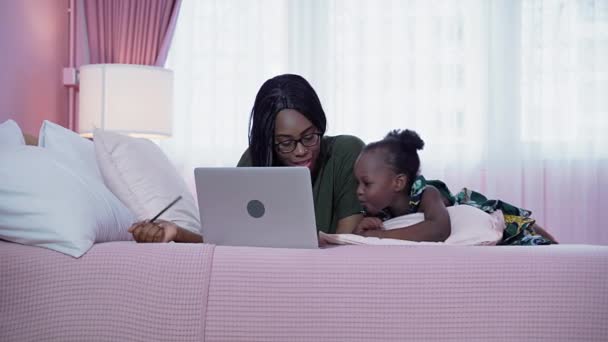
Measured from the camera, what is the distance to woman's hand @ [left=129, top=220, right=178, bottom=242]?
1652 millimetres

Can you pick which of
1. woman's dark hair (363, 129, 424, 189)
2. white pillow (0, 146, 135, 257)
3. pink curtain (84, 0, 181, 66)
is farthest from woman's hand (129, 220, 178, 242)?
pink curtain (84, 0, 181, 66)

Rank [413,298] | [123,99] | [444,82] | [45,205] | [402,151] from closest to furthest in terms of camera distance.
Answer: [413,298]
[45,205]
[402,151]
[123,99]
[444,82]

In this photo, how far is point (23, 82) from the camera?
11.3ft

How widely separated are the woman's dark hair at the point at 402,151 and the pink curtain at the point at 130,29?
7.23ft

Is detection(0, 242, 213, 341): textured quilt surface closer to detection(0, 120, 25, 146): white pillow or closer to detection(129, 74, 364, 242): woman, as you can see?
detection(0, 120, 25, 146): white pillow

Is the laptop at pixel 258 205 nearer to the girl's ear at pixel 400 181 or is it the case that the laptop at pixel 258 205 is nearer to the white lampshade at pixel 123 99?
the girl's ear at pixel 400 181

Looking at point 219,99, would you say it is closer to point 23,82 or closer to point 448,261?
point 23,82

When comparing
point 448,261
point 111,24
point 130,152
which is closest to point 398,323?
point 448,261

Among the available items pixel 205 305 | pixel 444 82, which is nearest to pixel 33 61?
pixel 444 82

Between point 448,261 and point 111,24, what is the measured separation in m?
3.22

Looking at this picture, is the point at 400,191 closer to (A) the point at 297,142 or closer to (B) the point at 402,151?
(B) the point at 402,151

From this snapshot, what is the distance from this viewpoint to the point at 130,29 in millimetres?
4152

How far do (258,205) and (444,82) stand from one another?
111 inches

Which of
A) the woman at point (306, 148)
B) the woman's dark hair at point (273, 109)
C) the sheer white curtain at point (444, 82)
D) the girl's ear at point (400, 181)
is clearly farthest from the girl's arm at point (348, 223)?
the sheer white curtain at point (444, 82)
